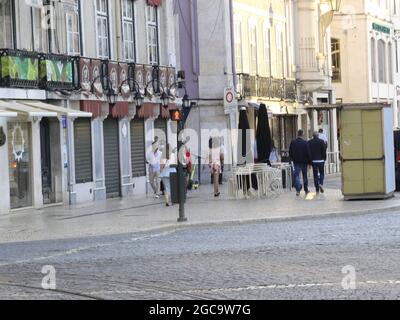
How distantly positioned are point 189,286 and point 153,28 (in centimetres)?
2657

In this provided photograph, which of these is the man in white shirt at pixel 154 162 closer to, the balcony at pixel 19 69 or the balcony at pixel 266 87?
the balcony at pixel 19 69

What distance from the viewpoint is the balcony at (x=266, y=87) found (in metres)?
45.4

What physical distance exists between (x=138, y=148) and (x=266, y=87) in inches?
495

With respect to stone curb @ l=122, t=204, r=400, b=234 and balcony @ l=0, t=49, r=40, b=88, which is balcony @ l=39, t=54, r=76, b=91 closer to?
balcony @ l=0, t=49, r=40, b=88

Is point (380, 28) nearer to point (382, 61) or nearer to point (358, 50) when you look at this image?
point (382, 61)

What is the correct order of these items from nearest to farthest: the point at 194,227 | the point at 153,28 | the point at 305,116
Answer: the point at 194,227
the point at 153,28
the point at 305,116

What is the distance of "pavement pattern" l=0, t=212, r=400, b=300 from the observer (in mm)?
12203

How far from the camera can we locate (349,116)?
88.4ft

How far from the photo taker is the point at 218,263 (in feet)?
49.1

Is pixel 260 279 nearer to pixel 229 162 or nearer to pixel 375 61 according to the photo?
pixel 229 162

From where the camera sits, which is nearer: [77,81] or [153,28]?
[77,81]

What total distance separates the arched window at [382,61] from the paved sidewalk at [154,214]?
35.7 m

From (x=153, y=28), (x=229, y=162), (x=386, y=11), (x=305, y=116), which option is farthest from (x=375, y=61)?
(x=153, y=28)

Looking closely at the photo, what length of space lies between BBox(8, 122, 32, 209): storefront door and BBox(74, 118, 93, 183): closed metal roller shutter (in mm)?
2469
